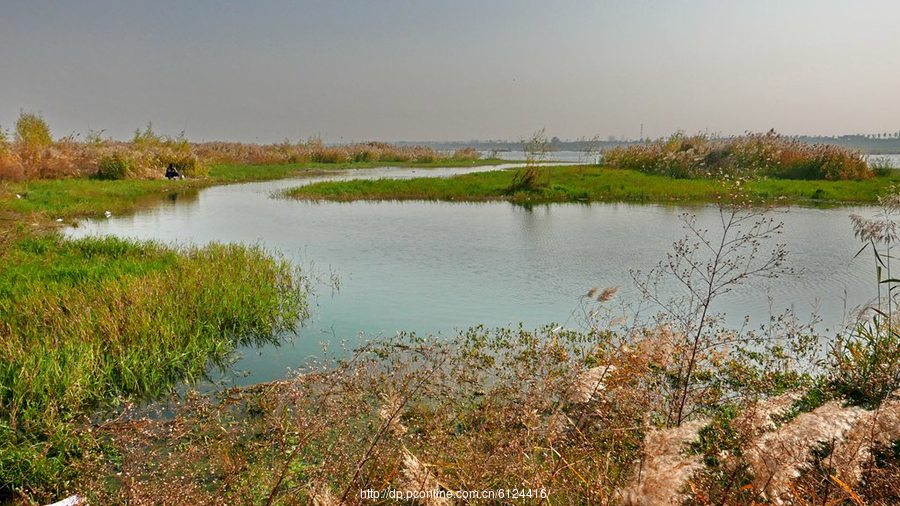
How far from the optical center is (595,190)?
24641 millimetres

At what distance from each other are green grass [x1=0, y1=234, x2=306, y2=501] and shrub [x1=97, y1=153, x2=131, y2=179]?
20507 mm

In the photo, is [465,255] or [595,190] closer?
[465,255]

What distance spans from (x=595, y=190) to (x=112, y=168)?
24862 mm

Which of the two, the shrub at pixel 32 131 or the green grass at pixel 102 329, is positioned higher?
the shrub at pixel 32 131

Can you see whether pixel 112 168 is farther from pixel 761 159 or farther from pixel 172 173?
pixel 761 159

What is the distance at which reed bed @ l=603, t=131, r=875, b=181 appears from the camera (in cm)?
2683

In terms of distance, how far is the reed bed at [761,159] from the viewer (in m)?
26.8

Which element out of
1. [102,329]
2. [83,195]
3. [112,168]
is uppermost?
[112,168]

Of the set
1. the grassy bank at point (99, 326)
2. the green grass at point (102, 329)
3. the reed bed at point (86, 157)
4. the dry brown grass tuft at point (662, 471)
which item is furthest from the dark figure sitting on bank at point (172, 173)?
the dry brown grass tuft at point (662, 471)

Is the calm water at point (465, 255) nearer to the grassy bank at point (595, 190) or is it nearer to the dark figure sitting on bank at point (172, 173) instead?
the grassy bank at point (595, 190)

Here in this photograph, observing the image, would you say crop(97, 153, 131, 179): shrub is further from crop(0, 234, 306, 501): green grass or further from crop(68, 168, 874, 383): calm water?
crop(0, 234, 306, 501): green grass

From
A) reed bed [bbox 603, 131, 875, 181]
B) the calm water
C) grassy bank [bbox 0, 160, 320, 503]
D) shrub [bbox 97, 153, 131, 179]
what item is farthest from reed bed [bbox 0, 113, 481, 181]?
reed bed [bbox 603, 131, 875, 181]

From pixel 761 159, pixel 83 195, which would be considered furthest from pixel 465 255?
pixel 761 159

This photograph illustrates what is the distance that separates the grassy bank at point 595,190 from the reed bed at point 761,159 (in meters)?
1.42
